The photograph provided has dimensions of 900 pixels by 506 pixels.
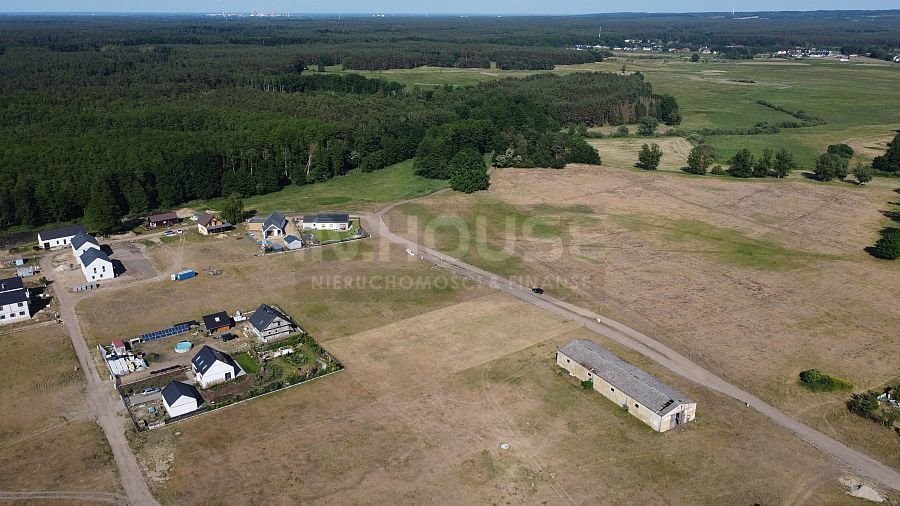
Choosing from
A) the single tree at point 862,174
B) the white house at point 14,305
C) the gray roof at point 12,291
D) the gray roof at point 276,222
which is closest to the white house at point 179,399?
the white house at point 14,305

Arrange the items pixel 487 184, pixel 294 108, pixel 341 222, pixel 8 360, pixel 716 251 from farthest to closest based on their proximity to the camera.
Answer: pixel 294 108
pixel 487 184
pixel 341 222
pixel 716 251
pixel 8 360

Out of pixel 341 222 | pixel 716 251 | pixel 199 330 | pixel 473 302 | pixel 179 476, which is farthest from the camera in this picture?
pixel 341 222

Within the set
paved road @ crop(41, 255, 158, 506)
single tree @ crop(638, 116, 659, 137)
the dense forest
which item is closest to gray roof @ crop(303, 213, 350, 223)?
the dense forest

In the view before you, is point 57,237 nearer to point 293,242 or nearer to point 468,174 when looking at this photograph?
point 293,242

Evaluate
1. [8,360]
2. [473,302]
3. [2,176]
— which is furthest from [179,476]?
[2,176]

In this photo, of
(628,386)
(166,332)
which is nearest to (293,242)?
(166,332)

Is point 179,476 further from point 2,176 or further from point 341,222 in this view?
point 2,176
